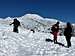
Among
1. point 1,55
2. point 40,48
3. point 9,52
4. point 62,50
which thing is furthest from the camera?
point 40,48

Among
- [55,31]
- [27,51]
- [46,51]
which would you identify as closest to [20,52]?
[27,51]

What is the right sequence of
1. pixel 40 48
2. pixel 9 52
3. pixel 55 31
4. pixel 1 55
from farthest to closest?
pixel 55 31
pixel 40 48
pixel 9 52
pixel 1 55

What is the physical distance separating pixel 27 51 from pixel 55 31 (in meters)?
5.36

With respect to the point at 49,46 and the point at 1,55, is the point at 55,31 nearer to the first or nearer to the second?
the point at 49,46

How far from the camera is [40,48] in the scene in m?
23.6

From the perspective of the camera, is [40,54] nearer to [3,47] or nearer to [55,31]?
[3,47]

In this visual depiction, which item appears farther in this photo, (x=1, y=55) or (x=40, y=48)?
(x=40, y=48)

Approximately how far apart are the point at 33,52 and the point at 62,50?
2467 mm

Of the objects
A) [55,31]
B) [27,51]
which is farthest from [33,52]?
[55,31]

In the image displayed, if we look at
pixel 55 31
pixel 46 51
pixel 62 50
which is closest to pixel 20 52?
pixel 46 51

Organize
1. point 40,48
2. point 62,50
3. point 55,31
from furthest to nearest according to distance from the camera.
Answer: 1. point 55,31
2. point 40,48
3. point 62,50

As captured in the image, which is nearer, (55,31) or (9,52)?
(9,52)

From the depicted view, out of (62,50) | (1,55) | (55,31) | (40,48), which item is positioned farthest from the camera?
(55,31)

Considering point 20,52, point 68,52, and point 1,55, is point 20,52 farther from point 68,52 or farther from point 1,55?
point 68,52
